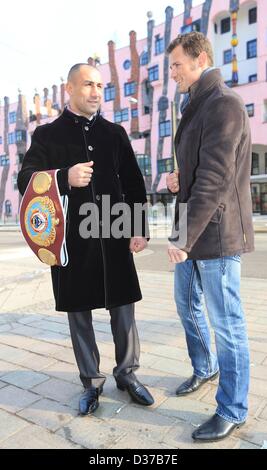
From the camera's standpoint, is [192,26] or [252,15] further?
[192,26]

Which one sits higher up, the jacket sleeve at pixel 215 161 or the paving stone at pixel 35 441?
the jacket sleeve at pixel 215 161

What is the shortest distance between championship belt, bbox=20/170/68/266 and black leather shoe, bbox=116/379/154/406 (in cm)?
101

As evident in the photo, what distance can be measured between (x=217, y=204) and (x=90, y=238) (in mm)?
945

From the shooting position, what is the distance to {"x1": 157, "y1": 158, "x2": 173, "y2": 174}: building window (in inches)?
1458

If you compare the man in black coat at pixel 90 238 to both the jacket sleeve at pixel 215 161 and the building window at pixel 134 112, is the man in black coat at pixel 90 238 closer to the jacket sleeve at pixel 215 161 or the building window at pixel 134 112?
the jacket sleeve at pixel 215 161

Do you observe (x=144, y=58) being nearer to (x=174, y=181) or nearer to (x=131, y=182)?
(x=131, y=182)

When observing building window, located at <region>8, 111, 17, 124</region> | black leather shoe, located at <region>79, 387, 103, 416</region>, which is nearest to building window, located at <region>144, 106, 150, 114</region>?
building window, located at <region>8, 111, 17, 124</region>

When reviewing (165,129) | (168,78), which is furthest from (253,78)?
(165,129)

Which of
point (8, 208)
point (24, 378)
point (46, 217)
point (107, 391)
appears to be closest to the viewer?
point (46, 217)

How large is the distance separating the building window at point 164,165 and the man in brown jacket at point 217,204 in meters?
35.1

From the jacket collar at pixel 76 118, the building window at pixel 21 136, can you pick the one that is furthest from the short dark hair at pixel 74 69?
the building window at pixel 21 136

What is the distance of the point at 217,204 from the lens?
2.11 m

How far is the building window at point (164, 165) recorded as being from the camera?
3703 centimetres
